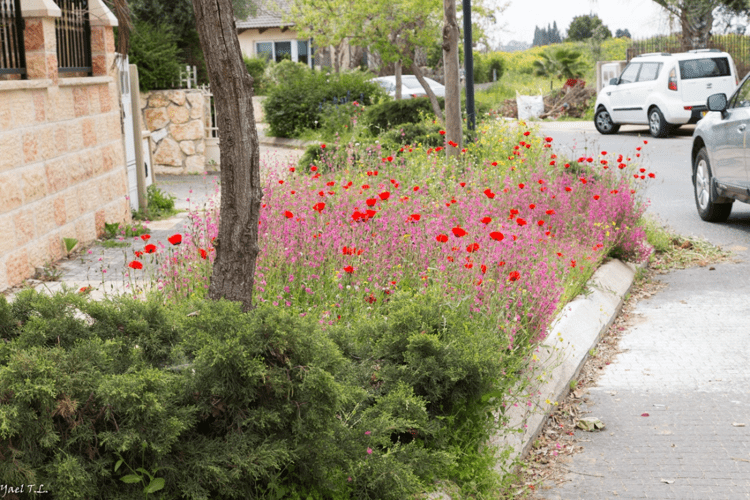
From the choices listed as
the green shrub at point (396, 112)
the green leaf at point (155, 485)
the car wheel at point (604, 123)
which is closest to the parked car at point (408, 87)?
the car wheel at point (604, 123)

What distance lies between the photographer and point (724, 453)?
4.24 m

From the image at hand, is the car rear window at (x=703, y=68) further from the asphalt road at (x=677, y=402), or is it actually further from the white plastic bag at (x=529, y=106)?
the asphalt road at (x=677, y=402)

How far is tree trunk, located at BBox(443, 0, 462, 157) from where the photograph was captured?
9.69 meters

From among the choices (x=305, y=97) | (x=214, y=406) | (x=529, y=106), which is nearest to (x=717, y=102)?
(x=214, y=406)

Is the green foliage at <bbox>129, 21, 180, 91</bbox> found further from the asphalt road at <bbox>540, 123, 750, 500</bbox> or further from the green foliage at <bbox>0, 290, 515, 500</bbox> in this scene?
the green foliage at <bbox>0, 290, 515, 500</bbox>

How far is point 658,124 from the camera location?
21219 mm

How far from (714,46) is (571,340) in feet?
95.2

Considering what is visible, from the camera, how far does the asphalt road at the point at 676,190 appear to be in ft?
32.2

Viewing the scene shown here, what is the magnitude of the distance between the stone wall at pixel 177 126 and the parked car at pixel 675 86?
1156cm

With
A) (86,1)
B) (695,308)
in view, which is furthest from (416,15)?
(695,308)

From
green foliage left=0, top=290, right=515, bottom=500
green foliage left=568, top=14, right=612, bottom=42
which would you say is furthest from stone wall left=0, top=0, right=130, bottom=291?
green foliage left=568, top=14, right=612, bottom=42

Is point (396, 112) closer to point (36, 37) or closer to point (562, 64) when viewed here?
point (36, 37)

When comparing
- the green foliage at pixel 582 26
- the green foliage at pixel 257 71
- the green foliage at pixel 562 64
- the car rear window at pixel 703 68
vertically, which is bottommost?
the car rear window at pixel 703 68

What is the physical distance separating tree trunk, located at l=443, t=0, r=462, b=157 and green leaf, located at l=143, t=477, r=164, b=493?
769 centimetres
